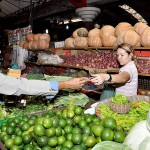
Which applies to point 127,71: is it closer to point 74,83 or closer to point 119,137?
point 74,83

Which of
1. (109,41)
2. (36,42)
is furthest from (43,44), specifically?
(109,41)

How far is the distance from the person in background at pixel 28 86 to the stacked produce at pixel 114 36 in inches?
89.1

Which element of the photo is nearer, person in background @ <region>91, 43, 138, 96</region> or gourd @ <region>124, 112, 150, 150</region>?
gourd @ <region>124, 112, 150, 150</region>

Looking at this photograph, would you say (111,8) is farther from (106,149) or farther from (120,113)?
(106,149)

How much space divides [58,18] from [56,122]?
14.7 meters

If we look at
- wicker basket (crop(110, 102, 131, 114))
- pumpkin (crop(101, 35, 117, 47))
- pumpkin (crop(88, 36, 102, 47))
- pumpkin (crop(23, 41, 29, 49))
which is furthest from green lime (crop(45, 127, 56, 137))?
pumpkin (crop(23, 41, 29, 49))

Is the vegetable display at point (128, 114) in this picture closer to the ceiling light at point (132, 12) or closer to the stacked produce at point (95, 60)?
the stacked produce at point (95, 60)

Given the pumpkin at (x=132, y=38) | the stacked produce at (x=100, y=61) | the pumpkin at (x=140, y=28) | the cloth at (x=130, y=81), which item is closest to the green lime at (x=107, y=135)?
the cloth at (x=130, y=81)

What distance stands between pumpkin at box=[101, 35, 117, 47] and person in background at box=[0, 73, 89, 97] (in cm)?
259

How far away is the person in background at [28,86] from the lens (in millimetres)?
2543

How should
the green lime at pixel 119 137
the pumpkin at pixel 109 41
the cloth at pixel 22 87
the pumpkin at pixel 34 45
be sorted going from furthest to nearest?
the pumpkin at pixel 34 45
the pumpkin at pixel 109 41
the cloth at pixel 22 87
the green lime at pixel 119 137

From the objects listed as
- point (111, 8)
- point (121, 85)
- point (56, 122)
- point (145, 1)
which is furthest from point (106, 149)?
point (111, 8)

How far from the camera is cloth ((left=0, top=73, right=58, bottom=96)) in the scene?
2.54 metres

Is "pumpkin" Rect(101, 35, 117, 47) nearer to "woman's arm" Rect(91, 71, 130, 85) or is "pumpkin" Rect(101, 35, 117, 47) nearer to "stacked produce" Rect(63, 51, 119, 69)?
"stacked produce" Rect(63, 51, 119, 69)
